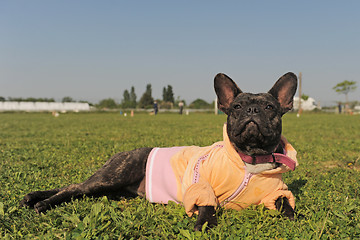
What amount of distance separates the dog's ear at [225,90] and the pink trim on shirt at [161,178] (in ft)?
2.45

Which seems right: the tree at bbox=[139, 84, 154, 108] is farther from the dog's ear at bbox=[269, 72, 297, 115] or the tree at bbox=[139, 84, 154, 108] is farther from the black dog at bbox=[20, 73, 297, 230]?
the dog's ear at bbox=[269, 72, 297, 115]

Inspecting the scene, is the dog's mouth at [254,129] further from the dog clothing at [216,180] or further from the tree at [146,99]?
the tree at [146,99]

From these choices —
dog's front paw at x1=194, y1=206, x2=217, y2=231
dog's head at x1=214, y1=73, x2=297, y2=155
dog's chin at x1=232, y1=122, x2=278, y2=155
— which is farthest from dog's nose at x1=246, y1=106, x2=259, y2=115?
dog's front paw at x1=194, y1=206, x2=217, y2=231

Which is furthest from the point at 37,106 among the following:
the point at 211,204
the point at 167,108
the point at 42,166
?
the point at 211,204

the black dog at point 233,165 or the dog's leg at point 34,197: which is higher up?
the black dog at point 233,165

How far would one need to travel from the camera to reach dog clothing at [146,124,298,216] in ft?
8.65

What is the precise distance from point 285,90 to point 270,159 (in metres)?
0.75

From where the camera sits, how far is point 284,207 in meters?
2.85

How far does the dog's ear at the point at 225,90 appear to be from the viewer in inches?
115

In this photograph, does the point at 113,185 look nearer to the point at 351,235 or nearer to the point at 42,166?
the point at 351,235

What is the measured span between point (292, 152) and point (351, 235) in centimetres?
87

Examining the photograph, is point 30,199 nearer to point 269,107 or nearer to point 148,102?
point 269,107

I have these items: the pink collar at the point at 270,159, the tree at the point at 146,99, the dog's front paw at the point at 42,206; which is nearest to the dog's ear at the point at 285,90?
the pink collar at the point at 270,159

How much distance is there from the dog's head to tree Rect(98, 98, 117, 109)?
58.8 meters
